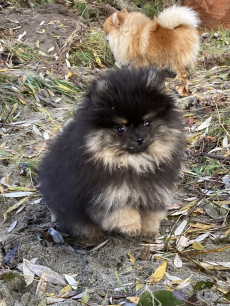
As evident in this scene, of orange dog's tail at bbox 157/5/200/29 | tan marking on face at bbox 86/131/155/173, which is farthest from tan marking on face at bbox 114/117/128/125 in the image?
orange dog's tail at bbox 157/5/200/29

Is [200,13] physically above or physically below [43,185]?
above

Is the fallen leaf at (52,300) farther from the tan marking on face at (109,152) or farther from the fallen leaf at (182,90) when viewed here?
the fallen leaf at (182,90)

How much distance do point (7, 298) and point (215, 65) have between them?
18.1 feet

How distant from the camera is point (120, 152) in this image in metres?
2.14

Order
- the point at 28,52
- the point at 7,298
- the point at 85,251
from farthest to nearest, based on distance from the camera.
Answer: the point at 28,52 → the point at 85,251 → the point at 7,298

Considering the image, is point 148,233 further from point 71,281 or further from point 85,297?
point 85,297

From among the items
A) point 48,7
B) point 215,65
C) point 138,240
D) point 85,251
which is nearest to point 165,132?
point 138,240

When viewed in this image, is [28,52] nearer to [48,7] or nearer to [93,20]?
[48,7]

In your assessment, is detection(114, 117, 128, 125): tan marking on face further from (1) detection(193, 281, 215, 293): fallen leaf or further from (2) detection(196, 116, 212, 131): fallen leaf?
(2) detection(196, 116, 212, 131): fallen leaf

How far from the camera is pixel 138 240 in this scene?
8.73ft

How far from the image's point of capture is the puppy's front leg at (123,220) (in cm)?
227

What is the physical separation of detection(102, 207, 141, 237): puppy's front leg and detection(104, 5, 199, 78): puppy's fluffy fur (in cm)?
A: 436

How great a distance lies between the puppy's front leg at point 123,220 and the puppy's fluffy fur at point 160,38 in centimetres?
436

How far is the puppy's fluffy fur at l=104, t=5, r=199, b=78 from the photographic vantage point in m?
6.28
